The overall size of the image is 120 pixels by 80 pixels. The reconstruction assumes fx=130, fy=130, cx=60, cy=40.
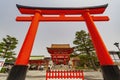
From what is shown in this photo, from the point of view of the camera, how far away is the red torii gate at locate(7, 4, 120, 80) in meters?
4.34

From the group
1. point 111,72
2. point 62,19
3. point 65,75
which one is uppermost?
point 62,19

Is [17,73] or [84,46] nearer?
[17,73]

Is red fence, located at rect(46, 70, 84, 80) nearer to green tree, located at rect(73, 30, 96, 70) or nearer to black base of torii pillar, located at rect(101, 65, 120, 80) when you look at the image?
black base of torii pillar, located at rect(101, 65, 120, 80)

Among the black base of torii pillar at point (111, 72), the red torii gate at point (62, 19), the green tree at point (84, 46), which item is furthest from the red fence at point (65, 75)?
the green tree at point (84, 46)

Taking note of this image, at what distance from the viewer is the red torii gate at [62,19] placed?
434cm

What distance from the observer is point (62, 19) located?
7566 millimetres

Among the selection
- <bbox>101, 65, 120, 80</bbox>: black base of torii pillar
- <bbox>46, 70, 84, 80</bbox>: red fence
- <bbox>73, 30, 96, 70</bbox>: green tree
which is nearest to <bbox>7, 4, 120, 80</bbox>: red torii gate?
<bbox>101, 65, 120, 80</bbox>: black base of torii pillar

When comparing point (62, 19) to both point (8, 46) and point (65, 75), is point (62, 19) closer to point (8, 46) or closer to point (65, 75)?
point (65, 75)

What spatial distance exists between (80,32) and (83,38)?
4.86ft

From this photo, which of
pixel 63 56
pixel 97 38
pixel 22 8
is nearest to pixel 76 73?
pixel 97 38

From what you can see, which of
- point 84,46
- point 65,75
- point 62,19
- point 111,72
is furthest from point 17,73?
point 84,46

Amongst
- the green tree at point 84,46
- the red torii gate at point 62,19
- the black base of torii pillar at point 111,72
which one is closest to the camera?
the black base of torii pillar at point 111,72

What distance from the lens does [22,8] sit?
25.1 feet

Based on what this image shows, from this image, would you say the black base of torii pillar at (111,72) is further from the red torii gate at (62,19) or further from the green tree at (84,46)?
the green tree at (84,46)
